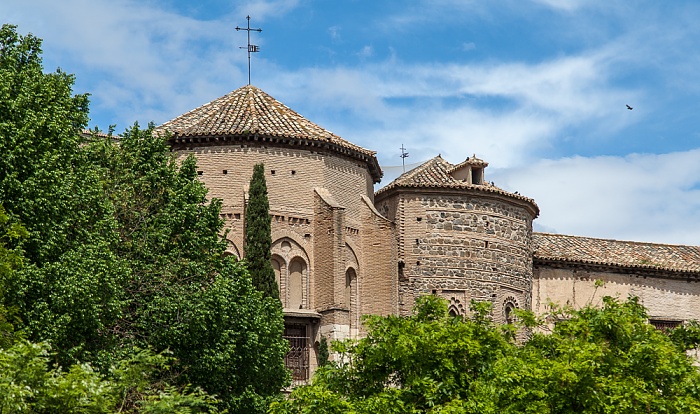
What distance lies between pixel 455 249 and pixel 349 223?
4059 millimetres

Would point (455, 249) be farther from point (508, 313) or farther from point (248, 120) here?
point (248, 120)

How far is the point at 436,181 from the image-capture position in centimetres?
4578

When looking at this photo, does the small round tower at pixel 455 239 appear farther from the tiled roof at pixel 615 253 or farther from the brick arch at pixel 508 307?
the tiled roof at pixel 615 253

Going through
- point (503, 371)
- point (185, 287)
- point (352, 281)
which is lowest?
point (503, 371)

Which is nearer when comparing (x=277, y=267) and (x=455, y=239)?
(x=277, y=267)

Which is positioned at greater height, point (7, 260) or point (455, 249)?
point (455, 249)

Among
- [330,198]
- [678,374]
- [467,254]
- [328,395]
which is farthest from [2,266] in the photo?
[467,254]

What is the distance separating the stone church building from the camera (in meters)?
42.4

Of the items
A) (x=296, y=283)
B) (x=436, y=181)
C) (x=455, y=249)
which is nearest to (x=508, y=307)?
(x=455, y=249)

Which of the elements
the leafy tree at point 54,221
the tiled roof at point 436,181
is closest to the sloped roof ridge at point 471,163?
the tiled roof at point 436,181

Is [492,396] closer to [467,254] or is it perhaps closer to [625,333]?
[625,333]

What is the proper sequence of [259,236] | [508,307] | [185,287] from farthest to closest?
[508,307], [259,236], [185,287]

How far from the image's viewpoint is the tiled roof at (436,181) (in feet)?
149

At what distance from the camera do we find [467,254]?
149 feet
